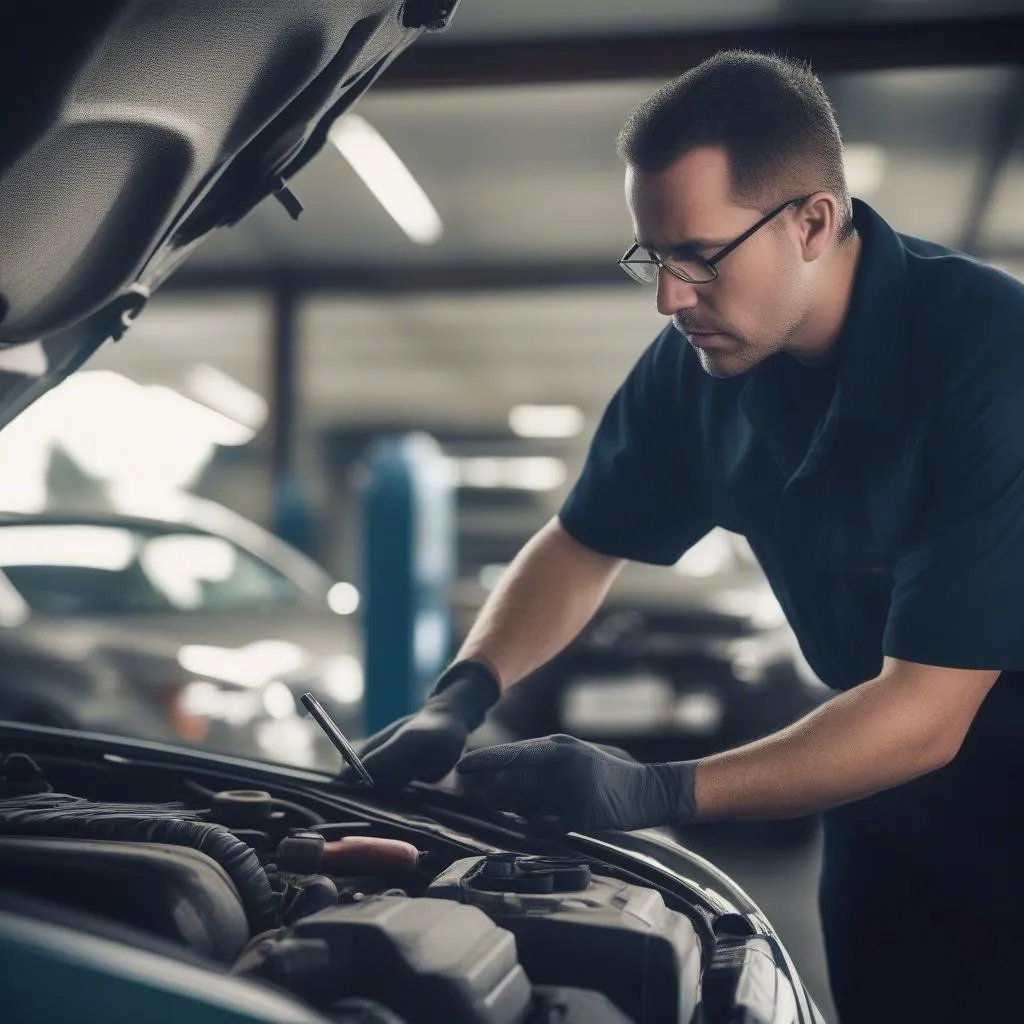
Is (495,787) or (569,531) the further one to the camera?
(569,531)

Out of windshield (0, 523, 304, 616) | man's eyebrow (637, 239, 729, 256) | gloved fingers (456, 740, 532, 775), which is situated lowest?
gloved fingers (456, 740, 532, 775)

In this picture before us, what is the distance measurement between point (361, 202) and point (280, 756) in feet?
16.7

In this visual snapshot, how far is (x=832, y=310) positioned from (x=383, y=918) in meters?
0.91

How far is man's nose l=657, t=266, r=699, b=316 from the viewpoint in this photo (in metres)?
1.46

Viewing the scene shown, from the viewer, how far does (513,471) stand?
15297mm

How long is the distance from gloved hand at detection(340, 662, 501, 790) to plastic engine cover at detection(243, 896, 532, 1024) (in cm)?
52

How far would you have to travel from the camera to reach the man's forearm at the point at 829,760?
1356 millimetres

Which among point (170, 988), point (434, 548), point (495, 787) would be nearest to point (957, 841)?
point (495, 787)

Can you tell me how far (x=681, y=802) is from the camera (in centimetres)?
136

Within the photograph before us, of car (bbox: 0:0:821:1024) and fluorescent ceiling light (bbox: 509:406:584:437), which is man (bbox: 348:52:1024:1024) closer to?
car (bbox: 0:0:821:1024)

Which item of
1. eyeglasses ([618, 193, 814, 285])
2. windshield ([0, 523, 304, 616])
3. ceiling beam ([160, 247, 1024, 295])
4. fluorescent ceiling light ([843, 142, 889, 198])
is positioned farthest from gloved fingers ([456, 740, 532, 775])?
ceiling beam ([160, 247, 1024, 295])

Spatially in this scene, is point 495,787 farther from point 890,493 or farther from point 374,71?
point 374,71

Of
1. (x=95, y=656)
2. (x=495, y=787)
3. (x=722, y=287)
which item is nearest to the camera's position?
(x=495, y=787)

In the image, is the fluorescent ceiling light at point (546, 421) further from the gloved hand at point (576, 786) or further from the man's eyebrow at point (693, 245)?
the gloved hand at point (576, 786)
